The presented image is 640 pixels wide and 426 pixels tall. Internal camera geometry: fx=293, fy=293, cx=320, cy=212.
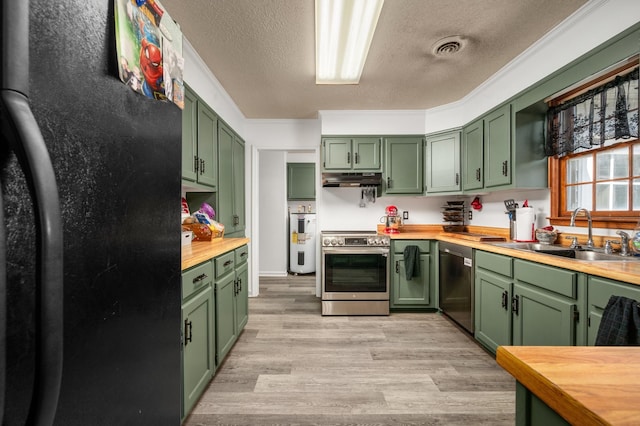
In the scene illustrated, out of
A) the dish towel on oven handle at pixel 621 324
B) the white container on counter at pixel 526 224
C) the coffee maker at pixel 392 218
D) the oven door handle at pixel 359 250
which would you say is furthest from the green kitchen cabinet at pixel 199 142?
the white container on counter at pixel 526 224

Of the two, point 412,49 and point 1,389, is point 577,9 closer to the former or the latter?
point 412,49

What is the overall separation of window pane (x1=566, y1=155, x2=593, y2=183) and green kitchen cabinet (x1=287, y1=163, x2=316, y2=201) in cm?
361

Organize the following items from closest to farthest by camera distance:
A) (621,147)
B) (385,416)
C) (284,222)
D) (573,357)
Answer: (573,357) < (385,416) < (621,147) < (284,222)

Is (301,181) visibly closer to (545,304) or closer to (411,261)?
(411,261)

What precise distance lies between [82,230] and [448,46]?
2577 mm

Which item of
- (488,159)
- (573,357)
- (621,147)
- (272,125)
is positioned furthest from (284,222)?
(573,357)

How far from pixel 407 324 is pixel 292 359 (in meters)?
1.33

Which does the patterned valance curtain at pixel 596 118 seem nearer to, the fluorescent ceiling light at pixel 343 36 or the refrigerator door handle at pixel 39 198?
the fluorescent ceiling light at pixel 343 36

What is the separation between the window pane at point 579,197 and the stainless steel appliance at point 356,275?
5.32 ft

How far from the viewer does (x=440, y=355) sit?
2352 mm

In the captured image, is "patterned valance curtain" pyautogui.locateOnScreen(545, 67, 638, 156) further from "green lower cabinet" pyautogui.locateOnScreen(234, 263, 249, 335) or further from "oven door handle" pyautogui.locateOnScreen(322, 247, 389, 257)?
"green lower cabinet" pyautogui.locateOnScreen(234, 263, 249, 335)

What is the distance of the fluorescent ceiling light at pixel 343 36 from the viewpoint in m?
1.78

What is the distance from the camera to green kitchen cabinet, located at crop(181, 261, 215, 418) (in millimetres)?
1507

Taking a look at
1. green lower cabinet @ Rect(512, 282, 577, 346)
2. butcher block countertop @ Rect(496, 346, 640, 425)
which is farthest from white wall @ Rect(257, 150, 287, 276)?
butcher block countertop @ Rect(496, 346, 640, 425)
